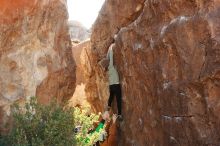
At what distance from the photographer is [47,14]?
8.53 m

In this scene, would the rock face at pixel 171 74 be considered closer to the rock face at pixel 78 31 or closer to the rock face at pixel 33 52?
the rock face at pixel 33 52

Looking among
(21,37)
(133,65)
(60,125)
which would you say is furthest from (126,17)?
(60,125)

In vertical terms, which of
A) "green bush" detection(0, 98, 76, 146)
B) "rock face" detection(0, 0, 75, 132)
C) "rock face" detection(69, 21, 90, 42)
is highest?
"rock face" detection(69, 21, 90, 42)

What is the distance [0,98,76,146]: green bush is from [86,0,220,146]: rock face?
1536mm

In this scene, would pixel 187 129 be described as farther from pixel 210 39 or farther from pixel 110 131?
pixel 110 131

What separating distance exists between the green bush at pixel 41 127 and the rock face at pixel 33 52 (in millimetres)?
723

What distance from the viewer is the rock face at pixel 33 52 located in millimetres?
7680

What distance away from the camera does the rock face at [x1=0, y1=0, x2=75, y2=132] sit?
25.2 ft

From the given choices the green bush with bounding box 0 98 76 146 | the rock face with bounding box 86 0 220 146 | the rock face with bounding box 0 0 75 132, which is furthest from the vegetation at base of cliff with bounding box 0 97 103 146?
the rock face with bounding box 86 0 220 146

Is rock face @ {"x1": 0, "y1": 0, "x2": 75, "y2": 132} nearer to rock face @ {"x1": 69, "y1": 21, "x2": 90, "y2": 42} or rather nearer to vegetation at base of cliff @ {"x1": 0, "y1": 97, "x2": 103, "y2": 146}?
vegetation at base of cliff @ {"x1": 0, "y1": 97, "x2": 103, "y2": 146}

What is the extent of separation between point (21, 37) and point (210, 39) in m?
3.61

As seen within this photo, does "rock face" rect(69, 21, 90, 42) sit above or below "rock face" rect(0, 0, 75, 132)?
above

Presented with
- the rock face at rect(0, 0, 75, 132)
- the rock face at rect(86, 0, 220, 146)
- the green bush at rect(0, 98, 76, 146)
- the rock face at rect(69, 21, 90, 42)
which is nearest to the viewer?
the rock face at rect(86, 0, 220, 146)

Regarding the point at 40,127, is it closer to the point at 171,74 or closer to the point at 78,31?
the point at 171,74
